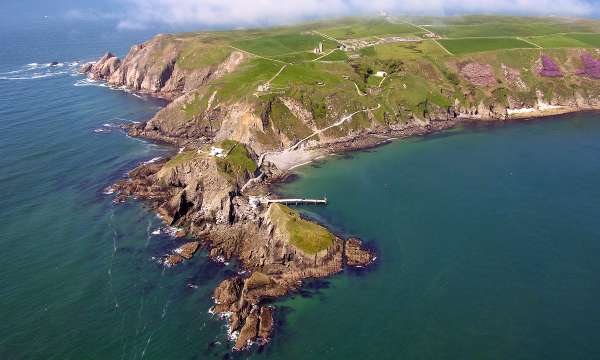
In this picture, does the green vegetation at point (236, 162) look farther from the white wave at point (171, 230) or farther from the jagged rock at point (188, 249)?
the jagged rock at point (188, 249)

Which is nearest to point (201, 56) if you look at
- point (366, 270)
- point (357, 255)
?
point (357, 255)

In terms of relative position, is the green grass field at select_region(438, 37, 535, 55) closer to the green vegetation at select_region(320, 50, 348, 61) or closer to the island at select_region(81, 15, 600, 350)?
the island at select_region(81, 15, 600, 350)

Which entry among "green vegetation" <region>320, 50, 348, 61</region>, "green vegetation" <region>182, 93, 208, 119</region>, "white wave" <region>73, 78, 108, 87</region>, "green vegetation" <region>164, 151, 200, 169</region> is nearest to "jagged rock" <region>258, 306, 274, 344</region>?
"green vegetation" <region>164, 151, 200, 169</region>

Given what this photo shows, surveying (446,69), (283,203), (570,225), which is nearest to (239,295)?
(283,203)

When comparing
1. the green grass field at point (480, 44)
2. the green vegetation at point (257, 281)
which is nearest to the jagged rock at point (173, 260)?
the green vegetation at point (257, 281)

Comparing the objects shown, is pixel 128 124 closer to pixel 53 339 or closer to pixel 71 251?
pixel 71 251
